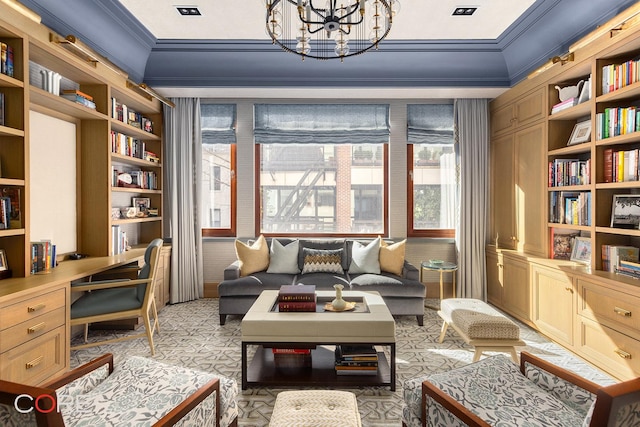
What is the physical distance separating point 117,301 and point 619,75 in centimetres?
458

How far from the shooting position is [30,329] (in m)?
2.40

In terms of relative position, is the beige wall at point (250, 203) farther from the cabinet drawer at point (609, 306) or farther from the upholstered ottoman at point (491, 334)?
the upholstered ottoman at point (491, 334)

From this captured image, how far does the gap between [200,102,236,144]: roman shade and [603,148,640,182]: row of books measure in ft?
14.0

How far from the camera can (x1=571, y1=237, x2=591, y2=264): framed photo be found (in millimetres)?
3473

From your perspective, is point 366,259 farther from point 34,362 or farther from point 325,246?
point 34,362

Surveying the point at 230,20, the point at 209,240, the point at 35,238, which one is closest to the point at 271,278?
the point at 209,240

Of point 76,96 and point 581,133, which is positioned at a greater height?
point 76,96

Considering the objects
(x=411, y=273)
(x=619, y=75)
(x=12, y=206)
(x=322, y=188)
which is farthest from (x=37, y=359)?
(x=619, y=75)

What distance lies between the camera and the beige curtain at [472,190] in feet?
16.1

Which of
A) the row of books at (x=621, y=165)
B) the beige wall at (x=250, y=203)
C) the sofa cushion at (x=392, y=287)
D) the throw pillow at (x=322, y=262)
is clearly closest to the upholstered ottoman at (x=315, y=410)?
the sofa cushion at (x=392, y=287)

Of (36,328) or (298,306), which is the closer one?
(36,328)

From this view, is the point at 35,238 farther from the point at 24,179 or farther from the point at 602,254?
the point at 602,254

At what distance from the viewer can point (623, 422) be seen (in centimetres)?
105

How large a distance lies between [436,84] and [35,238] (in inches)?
181
